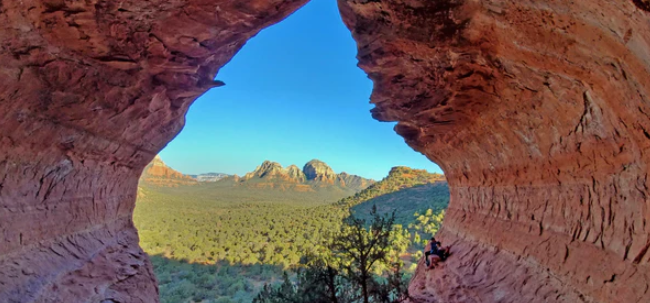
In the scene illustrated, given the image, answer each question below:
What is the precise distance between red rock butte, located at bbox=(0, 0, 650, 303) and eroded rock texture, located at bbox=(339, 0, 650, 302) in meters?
0.03

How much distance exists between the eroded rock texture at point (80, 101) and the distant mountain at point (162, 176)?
103 m

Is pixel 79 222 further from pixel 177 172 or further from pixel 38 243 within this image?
pixel 177 172

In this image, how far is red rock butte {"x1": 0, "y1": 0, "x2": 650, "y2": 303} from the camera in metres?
Result: 3.80

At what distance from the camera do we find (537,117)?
5.32m

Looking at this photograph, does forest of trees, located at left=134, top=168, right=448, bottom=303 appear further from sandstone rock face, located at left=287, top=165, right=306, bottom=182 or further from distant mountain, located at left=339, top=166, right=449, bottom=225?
sandstone rock face, located at left=287, top=165, right=306, bottom=182

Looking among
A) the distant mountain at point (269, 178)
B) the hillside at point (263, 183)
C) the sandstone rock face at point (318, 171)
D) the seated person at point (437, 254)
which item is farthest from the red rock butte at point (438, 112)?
the sandstone rock face at point (318, 171)

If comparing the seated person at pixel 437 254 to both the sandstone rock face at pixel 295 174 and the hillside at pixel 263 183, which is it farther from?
the sandstone rock face at pixel 295 174

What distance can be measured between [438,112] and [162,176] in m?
117

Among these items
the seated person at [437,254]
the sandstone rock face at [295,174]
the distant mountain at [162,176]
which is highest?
the sandstone rock face at [295,174]

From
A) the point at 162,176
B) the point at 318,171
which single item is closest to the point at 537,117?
the point at 162,176

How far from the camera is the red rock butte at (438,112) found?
380 centimetres

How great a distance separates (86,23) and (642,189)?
8234 mm

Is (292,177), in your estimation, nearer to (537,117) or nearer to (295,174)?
(295,174)

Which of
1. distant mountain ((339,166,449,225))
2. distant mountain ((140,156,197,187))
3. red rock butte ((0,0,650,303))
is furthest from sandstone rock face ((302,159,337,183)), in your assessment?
red rock butte ((0,0,650,303))
